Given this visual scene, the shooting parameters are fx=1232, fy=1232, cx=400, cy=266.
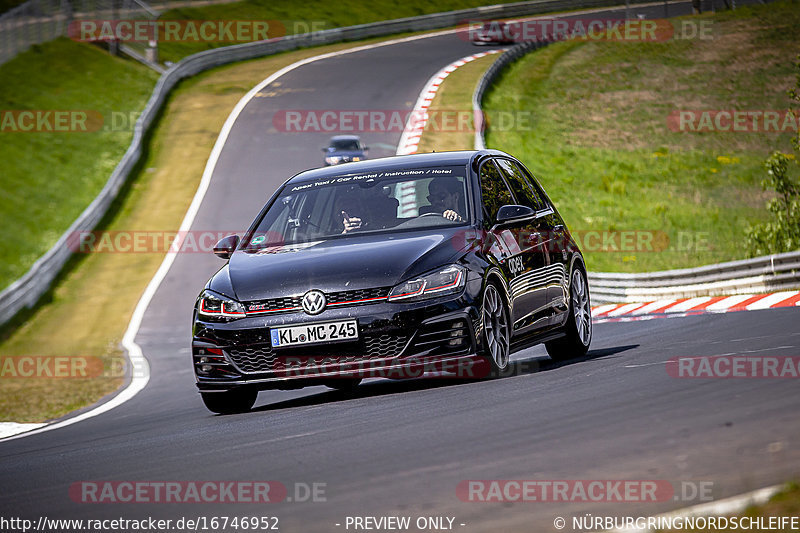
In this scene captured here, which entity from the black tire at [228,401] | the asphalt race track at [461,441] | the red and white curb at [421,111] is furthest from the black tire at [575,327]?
the red and white curb at [421,111]

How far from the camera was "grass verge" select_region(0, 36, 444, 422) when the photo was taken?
16234mm

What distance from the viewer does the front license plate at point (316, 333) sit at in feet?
27.1

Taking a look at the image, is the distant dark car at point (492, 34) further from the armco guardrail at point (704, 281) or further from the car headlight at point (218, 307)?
the car headlight at point (218, 307)

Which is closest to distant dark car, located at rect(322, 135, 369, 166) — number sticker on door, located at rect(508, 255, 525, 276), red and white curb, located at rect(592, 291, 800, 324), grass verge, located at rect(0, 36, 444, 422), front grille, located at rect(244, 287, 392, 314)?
grass verge, located at rect(0, 36, 444, 422)

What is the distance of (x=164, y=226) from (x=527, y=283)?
21.5 m

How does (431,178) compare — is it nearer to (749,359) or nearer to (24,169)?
(749,359)

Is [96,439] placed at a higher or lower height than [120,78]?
lower

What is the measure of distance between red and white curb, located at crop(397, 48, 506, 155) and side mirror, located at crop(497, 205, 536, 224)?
19564mm

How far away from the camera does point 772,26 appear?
58.2m

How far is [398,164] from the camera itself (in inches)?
390

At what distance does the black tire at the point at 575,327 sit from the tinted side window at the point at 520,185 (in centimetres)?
71

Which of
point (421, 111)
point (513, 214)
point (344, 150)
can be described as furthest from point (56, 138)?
point (513, 214)

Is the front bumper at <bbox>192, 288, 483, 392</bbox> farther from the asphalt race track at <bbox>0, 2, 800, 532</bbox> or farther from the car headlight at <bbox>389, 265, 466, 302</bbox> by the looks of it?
the asphalt race track at <bbox>0, 2, 800, 532</bbox>

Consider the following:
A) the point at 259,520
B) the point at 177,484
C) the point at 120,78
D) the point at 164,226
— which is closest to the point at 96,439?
the point at 177,484
